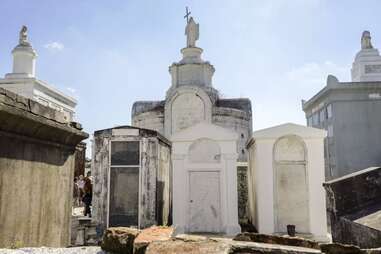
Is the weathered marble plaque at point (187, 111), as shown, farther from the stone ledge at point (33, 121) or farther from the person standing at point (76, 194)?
the stone ledge at point (33, 121)

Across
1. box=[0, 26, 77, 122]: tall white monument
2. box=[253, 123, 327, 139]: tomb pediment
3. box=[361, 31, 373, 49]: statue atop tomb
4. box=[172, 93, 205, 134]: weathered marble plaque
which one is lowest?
box=[253, 123, 327, 139]: tomb pediment

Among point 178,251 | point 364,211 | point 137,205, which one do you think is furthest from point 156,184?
point 178,251

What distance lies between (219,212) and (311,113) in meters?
10.8

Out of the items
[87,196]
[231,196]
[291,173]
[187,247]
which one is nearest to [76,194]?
[87,196]

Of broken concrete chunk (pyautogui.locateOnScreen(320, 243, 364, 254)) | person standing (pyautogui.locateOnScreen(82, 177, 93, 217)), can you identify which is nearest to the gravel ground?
broken concrete chunk (pyautogui.locateOnScreen(320, 243, 364, 254))

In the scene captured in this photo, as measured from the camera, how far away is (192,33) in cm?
1988

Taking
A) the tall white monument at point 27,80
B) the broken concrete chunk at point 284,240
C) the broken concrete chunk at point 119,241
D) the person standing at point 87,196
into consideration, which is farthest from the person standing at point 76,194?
the broken concrete chunk at point 284,240

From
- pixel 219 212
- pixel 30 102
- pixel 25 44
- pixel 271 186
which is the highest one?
pixel 25 44

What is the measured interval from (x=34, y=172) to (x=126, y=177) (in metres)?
6.16

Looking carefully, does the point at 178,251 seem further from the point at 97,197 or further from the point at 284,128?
the point at 97,197

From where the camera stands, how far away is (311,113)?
1770 cm

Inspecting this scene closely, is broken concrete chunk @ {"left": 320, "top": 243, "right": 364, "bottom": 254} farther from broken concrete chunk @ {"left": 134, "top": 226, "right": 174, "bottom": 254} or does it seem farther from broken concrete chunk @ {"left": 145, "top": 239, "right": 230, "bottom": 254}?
broken concrete chunk @ {"left": 134, "top": 226, "right": 174, "bottom": 254}

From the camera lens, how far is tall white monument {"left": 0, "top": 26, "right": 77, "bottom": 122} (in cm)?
1623

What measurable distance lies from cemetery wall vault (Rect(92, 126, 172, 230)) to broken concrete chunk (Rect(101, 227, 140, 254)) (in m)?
6.70
